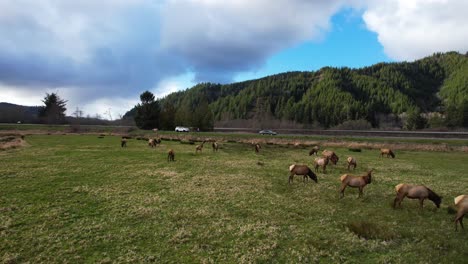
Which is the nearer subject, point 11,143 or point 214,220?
point 214,220

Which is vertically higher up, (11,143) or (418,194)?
(11,143)

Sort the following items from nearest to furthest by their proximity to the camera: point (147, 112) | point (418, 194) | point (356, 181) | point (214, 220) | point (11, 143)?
point (214, 220) < point (418, 194) < point (356, 181) < point (11, 143) < point (147, 112)

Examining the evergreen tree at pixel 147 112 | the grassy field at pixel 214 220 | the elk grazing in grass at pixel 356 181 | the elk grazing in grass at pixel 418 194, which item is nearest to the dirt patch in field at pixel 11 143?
the grassy field at pixel 214 220

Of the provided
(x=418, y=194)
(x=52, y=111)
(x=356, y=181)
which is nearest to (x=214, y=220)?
(x=356, y=181)

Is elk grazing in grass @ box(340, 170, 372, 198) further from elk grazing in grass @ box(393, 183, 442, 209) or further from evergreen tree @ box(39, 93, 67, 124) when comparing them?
evergreen tree @ box(39, 93, 67, 124)

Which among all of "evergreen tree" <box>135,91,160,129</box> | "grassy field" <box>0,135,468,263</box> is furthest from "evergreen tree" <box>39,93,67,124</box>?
"grassy field" <box>0,135,468,263</box>

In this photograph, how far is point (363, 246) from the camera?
10.3m

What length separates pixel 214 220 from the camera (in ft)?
41.8

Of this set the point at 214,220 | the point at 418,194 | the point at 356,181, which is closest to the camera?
the point at 214,220

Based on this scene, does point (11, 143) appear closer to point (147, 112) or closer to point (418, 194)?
point (418, 194)

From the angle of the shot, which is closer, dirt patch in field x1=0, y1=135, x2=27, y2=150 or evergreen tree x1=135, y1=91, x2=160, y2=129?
dirt patch in field x1=0, y1=135, x2=27, y2=150

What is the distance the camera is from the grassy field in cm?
963

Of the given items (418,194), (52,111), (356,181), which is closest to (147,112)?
(52,111)

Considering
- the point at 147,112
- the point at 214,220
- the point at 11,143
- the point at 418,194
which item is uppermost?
the point at 147,112
